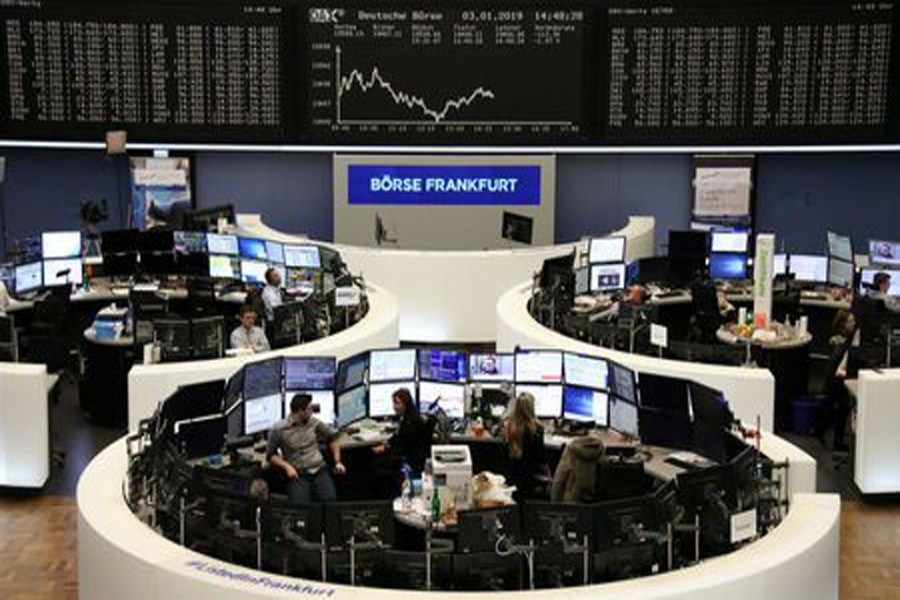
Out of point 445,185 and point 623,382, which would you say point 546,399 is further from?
point 445,185

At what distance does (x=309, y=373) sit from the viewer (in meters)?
10.9

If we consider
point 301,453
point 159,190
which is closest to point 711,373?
point 301,453

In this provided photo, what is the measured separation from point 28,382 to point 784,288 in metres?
8.19

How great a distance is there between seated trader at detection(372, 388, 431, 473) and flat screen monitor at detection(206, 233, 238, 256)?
6409 mm

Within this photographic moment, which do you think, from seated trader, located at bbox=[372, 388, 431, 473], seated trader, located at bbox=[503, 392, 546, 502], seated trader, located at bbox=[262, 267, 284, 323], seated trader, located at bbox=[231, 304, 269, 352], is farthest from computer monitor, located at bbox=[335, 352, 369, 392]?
seated trader, located at bbox=[262, 267, 284, 323]

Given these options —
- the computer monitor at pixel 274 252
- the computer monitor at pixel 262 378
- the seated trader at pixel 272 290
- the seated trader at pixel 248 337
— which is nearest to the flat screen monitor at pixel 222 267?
the computer monitor at pixel 274 252

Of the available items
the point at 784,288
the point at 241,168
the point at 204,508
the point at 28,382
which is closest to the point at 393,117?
the point at 241,168

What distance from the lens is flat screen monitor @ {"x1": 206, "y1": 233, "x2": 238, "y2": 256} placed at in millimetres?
16409

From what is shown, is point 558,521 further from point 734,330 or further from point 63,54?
point 63,54

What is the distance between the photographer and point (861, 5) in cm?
1755

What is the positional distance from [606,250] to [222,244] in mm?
4130

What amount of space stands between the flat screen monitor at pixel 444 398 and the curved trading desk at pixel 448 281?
5259mm

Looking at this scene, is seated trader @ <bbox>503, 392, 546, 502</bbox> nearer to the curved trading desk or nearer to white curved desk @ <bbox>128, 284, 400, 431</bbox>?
white curved desk @ <bbox>128, 284, 400, 431</bbox>

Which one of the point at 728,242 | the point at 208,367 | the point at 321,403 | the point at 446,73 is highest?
the point at 446,73
